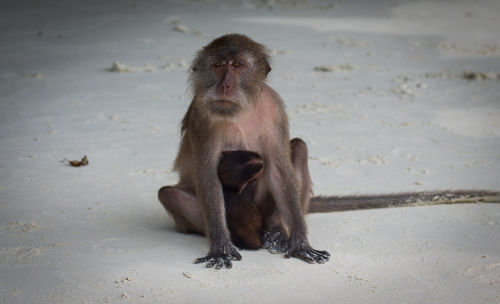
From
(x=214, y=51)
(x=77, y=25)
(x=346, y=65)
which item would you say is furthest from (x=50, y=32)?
(x=214, y=51)

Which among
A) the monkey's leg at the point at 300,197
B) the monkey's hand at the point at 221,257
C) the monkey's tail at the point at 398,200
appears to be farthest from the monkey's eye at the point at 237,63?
the monkey's tail at the point at 398,200

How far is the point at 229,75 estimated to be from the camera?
487 centimetres

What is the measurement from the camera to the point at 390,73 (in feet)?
39.2

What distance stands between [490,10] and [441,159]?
14190 millimetres

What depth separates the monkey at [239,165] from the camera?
4.93 metres

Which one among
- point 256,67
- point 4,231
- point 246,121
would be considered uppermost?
point 256,67

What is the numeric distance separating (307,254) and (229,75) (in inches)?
55.8

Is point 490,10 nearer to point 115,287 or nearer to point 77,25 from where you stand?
point 77,25

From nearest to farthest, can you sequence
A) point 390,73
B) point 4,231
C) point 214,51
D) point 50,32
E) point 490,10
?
point 214,51
point 4,231
point 390,73
point 50,32
point 490,10

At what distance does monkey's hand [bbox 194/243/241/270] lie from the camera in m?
4.80

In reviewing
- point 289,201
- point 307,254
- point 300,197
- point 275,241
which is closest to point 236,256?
point 275,241

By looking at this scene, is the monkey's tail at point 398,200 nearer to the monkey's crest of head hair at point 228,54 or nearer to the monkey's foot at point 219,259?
the monkey's foot at point 219,259

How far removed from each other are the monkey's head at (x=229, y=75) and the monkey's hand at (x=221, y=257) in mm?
986

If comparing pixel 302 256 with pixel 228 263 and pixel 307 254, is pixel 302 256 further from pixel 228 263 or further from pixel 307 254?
pixel 228 263
